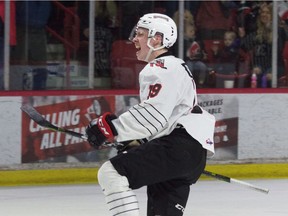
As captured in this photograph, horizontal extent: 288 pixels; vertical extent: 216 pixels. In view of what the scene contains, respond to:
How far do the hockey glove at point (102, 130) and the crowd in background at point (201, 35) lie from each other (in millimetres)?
3235

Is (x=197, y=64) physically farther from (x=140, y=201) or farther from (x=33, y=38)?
(x=140, y=201)

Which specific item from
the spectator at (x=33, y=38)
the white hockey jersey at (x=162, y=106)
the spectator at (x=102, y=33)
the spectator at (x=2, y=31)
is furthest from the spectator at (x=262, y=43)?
the white hockey jersey at (x=162, y=106)

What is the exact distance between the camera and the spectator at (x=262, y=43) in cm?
755

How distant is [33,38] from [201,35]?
4.32 ft

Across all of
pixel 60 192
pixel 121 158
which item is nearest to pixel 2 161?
pixel 60 192

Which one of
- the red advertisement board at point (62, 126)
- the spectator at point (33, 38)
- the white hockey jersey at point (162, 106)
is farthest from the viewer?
the spectator at point (33, 38)

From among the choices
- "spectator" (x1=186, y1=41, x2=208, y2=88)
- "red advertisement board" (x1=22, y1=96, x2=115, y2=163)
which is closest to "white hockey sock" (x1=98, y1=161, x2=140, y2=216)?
"red advertisement board" (x1=22, y1=96, x2=115, y2=163)

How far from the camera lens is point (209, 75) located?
24.4ft

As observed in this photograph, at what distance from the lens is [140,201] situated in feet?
19.4

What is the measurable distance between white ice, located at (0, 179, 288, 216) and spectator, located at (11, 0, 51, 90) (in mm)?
901

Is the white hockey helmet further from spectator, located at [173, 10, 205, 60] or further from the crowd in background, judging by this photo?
spectator, located at [173, 10, 205, 60]

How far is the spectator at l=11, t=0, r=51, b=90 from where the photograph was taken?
6.87 m

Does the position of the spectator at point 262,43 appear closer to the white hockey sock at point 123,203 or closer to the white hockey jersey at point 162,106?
the white hockey jersey at point 162,106

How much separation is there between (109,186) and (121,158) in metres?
0.13
